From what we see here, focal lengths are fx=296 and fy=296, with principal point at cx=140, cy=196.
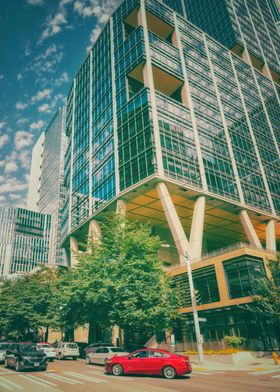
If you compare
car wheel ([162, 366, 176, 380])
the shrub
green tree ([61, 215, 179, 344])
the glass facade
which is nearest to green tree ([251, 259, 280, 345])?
the shrub

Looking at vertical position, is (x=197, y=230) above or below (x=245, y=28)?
below

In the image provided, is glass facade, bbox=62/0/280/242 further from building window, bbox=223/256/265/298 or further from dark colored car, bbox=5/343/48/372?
dark colored car, bbox=5/343/48/372

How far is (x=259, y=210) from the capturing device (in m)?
49.9

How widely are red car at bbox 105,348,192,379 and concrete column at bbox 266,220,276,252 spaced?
39.1m

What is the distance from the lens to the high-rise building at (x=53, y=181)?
141100 mm

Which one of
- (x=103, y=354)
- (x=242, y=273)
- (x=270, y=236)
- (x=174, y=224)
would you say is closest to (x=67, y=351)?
(x=103, y=354)

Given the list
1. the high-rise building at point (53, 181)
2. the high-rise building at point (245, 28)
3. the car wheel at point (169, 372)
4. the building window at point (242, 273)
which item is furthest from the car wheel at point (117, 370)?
the high-rise building at point (53, 181)

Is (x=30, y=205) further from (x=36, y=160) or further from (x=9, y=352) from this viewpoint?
(x=9, y=352)

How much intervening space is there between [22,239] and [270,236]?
391ft

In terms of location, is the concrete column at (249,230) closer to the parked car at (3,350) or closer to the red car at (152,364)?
the red car at (152,364)

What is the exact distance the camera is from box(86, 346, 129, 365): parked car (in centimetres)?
2131

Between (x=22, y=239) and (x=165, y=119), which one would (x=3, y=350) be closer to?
(x=165, y=119)

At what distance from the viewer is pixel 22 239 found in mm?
139625

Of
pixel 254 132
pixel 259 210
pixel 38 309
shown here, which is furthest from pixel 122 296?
pixel 254 132
